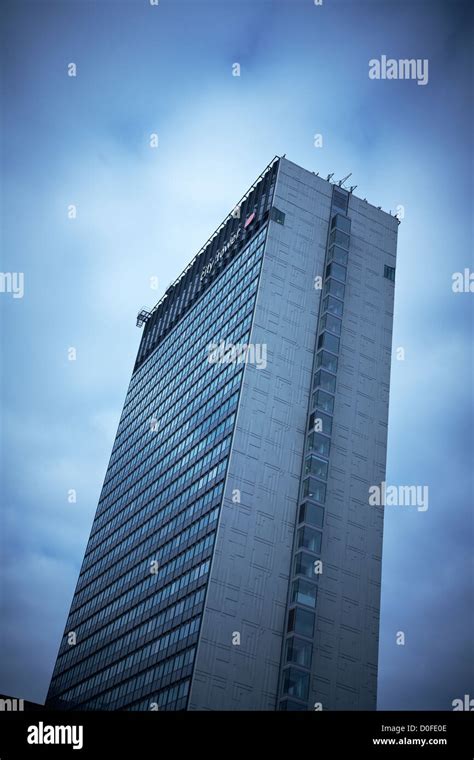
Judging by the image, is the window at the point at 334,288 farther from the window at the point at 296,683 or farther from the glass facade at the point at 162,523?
the window at the point at 296,683

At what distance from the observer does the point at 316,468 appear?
104562 millimetres

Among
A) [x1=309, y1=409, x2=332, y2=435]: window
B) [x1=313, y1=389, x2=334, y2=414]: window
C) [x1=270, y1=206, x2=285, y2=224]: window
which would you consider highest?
[x1=270, y1=206, x2=285, y2=224]: window

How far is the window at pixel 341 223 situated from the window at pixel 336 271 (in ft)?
21.9

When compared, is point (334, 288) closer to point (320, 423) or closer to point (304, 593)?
point (320, 423)

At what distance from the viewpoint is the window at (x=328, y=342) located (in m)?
114

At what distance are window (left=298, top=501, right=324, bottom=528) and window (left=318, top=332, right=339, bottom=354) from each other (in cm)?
2267

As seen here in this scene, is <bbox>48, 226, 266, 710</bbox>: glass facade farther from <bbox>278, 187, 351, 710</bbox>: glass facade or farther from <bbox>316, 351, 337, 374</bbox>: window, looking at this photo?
<bbox>316, 351, 337, 374</bbox>: window

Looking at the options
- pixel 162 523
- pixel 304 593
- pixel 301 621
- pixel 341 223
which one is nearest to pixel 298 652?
pixel 301 621

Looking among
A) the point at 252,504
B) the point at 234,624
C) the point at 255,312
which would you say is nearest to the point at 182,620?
the point at 234,624

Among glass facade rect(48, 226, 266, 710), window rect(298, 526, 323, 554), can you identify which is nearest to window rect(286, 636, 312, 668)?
glass facade rect(48, 226, 266, 710)

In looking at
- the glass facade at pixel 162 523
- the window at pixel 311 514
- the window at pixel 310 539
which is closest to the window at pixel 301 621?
the window at pixel 310 539

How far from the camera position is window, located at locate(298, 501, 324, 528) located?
330 feet

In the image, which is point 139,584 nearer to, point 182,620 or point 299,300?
point 182,620

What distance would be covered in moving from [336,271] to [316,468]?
101 ft
